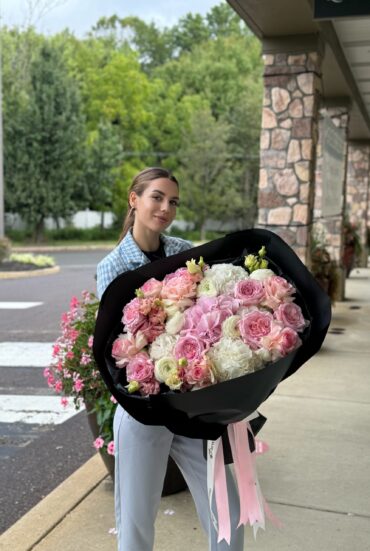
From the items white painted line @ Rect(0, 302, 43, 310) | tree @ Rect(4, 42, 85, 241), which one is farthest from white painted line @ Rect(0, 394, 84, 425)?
tree @ Rect(4, 42, 85, 241)

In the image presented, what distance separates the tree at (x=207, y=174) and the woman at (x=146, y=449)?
33519 millimetres

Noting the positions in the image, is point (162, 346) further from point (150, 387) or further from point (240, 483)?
point (240, 483)

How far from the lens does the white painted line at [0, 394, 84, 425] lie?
5.03 m

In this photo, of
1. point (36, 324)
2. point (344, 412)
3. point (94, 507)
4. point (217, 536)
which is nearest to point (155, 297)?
point (217, 536)

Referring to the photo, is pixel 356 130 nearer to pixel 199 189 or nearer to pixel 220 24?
pixel 199 189

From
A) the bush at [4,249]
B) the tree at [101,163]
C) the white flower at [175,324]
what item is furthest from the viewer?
the tree at [101,163]

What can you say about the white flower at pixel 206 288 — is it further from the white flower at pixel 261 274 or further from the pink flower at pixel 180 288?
the white flower at pixel 261 274

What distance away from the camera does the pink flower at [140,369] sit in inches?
71.4

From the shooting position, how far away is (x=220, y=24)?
221ft

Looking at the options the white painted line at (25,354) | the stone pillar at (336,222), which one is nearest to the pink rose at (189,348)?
the white painted line at (25,354)

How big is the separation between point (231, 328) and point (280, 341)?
0.46 feet

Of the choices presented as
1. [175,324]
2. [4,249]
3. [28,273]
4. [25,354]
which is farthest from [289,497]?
[4,249]

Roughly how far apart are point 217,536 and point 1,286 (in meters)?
12.5

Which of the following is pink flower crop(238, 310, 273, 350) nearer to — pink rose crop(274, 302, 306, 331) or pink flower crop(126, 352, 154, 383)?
pink rose crop(274, 302, 306, 331)
